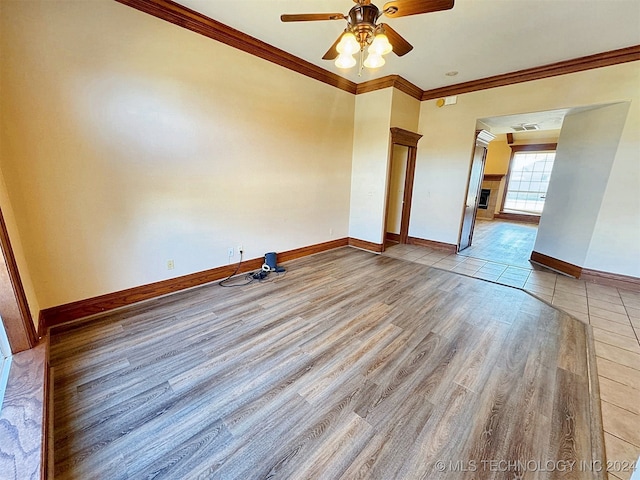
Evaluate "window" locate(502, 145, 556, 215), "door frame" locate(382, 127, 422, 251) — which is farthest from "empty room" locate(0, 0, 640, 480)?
"window" locate(502, 145, 556, 215)

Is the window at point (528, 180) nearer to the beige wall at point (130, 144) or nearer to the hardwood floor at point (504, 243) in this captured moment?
the hardwood floor at point (504, 243)

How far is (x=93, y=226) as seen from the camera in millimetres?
2303

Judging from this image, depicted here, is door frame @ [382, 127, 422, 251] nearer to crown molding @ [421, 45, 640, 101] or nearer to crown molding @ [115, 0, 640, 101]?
crown molding @ [115, 0, 640, 101]

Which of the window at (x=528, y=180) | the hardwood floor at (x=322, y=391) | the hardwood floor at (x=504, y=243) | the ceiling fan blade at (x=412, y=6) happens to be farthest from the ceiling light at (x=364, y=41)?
the window at (x=528, y=180)

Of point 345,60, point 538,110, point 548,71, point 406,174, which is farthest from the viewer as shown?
point 406,174

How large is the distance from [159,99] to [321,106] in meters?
2.35

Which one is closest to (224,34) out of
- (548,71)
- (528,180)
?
(548,71)

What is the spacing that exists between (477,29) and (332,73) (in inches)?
78.0

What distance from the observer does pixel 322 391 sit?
1676 mm

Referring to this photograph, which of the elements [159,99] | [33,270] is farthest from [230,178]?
[33,270]

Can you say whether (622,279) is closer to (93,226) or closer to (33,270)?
(93,226)

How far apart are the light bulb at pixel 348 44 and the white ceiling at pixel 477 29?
29.0 inches

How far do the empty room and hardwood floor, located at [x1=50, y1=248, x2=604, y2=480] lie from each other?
0.01 m

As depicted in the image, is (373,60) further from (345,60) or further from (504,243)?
(504,243)
